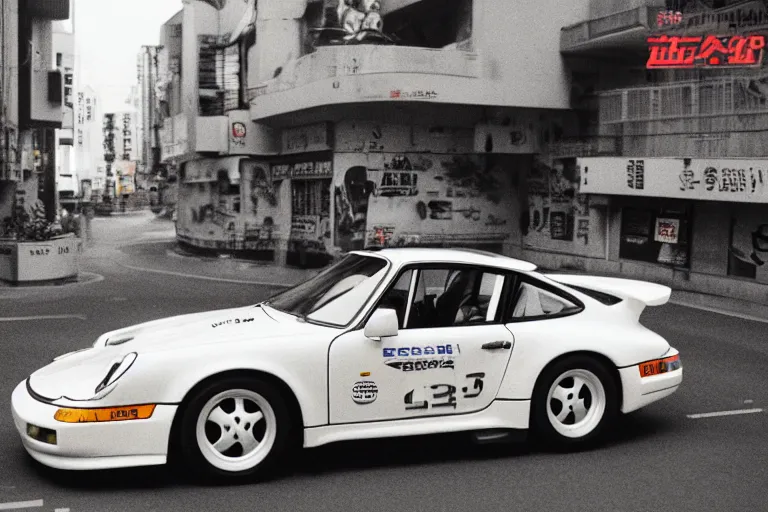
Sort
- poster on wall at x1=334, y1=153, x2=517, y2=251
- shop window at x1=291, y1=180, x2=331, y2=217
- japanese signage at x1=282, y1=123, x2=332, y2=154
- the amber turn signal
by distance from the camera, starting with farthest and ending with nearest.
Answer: shop window at x1=291, y1=180, x2=331, y2=217
japanese signage at x1=282, y1=123, x2=332, y2=154
poster on wall at x1=334, y1=153, x2=517, y2=251
the amber turn signal

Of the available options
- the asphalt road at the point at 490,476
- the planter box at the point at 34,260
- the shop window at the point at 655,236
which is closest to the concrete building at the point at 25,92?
the planter box at the point at 34,260

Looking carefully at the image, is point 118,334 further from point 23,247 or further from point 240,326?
point 23,247

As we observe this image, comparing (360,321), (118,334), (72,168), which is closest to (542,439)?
(360,321)

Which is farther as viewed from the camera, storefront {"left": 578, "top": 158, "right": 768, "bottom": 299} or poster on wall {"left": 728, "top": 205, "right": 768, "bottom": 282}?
poster on wall {"left": 728, "top": 205, "right": 768, "bottom": 282}

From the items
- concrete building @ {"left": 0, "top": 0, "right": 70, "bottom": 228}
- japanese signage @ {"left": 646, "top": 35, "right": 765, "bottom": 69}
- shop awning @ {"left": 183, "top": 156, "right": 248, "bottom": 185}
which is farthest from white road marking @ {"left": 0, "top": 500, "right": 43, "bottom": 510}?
shop awning @ {"left": 183, "top": 156, "right": 248, "bottom": 185}

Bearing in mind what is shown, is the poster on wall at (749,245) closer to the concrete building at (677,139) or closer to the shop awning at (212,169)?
the concrete building at (677,139)

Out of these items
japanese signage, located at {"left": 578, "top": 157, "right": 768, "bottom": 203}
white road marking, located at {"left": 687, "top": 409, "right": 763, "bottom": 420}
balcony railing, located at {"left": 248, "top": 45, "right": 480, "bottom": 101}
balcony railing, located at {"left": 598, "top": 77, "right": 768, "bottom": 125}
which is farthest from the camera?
balcony railing, located at {"left": 248, "top": 45, "right": 480, "bottom": 101}

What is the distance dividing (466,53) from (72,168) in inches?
3121

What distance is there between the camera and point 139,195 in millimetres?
122750

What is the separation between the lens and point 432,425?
561 centimetres

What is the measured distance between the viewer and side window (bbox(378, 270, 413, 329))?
5699mm

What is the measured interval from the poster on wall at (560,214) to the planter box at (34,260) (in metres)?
12.2

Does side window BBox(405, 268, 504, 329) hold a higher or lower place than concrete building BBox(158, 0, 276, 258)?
lower

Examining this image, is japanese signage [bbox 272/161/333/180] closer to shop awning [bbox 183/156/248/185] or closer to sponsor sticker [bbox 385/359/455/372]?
shop awning [bbox 183/156/248/185]
